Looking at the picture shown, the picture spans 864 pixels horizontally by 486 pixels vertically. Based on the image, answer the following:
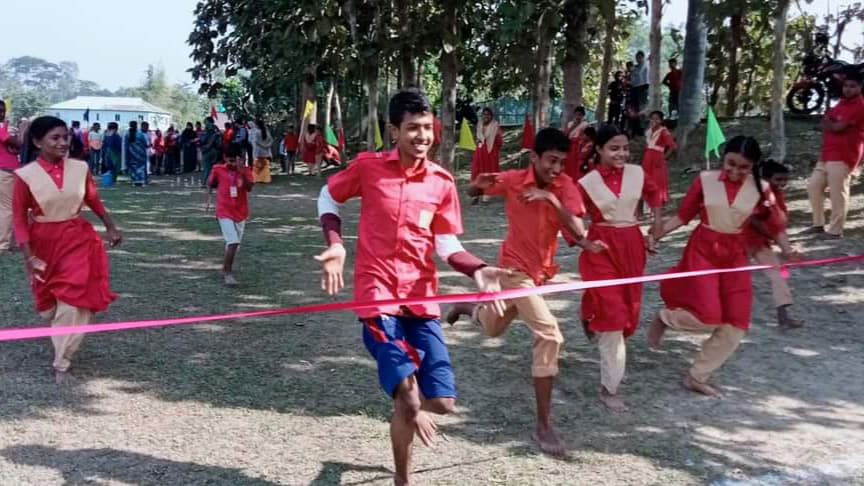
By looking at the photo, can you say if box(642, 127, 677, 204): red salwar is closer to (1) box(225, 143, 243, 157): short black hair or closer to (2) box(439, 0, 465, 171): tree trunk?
(2) box(439, 0, 465, 171): tree trunk

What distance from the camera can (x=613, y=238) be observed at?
5.46 m

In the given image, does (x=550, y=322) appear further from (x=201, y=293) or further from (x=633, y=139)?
(x=633, y=139)

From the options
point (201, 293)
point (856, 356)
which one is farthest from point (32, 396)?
point (856, 356)

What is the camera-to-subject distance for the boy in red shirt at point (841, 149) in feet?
30.6

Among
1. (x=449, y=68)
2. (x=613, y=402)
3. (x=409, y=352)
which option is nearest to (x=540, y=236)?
(x=613, y=402)

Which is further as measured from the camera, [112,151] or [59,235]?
[112,151]

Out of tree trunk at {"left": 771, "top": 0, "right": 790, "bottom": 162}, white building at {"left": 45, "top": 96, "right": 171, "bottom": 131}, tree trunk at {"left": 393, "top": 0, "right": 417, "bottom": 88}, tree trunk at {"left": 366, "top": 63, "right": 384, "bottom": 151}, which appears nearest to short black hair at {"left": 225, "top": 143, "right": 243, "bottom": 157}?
tree trunk at {"left": 393, "top": 0, "right": 417, "bottom": 88}

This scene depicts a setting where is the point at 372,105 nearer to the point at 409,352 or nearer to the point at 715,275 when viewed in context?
the point at 715,275

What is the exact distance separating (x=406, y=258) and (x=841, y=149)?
7343mm

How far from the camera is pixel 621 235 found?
5.47 meters

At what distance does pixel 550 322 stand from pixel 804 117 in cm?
1496

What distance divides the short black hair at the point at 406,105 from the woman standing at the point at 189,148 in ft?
79.1

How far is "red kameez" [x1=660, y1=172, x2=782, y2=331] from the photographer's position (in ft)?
18.0

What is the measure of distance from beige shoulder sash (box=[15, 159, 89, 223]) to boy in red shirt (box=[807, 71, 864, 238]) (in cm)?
758
